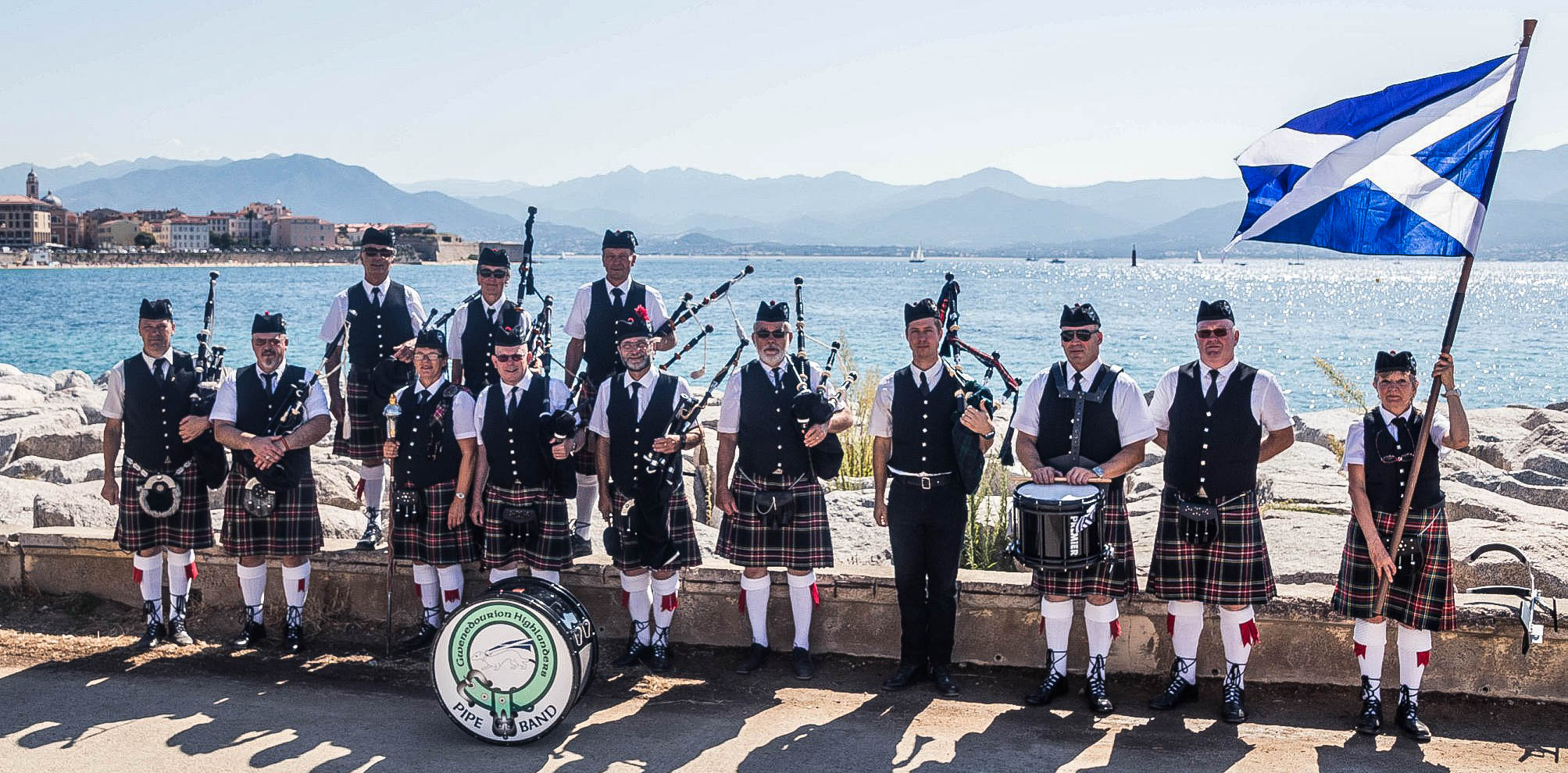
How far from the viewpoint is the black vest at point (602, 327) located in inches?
261

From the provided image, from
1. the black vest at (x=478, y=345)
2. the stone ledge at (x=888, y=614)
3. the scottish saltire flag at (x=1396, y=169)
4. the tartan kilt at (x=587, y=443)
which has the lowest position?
the stone ledge at (x=888, y=614)

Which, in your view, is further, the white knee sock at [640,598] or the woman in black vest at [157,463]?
the woman in black vest at [157,463]

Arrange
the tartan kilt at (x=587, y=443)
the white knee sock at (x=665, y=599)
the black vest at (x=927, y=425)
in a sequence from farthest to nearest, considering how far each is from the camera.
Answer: the tartan kilt at (x=587, y=443) < the white knee sock at (x=665, y=599) < the black vest at (x=927, y=425)

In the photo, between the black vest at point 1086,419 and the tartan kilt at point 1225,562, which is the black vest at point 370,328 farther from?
the tartan kilt at point 1225,562

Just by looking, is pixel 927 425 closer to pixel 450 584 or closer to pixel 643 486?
pixel 643 486

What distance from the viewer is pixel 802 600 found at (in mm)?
5625

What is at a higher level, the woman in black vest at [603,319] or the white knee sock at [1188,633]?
the woman in black vest at [603,319]

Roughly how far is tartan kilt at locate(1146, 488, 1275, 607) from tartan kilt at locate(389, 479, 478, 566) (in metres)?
3.17

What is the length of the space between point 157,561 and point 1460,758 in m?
5.80

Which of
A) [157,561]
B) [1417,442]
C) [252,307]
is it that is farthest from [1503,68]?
[252,307]

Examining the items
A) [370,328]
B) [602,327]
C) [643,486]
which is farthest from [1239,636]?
[370,328]

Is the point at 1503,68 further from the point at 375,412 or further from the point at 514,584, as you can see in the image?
the point at 375,412

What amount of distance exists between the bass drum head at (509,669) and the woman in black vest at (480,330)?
222cm

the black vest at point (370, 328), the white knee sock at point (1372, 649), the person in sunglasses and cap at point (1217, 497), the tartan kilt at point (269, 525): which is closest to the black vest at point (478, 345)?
the black vest at point (370, 328)
